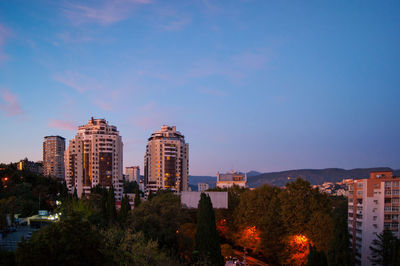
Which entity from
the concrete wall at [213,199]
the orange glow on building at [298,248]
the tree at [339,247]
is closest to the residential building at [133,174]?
the concrete wall at [213,199]

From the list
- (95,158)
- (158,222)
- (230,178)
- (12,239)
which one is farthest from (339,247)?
(230,178)

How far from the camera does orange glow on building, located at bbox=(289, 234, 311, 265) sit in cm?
2681

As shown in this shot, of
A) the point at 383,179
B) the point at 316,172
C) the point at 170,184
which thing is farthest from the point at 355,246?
the point at 316,172

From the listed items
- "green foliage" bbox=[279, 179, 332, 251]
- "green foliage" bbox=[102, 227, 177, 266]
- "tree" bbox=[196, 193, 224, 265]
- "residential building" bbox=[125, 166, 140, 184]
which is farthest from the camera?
"residential building" bbox=[125, 166, 140, 184]

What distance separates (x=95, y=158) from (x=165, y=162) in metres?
15.7

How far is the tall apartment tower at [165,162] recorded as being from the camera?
7725cm

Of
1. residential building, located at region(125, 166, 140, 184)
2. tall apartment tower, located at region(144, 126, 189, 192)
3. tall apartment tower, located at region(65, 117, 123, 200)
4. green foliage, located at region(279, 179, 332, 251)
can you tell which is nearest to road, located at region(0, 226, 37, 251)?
green foliage, located at region(279, 179, 332, 251)

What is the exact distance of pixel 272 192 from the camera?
34062 mm

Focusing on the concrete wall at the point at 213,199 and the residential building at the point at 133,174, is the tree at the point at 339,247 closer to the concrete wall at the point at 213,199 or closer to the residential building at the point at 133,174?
the concrete wall at the point at 213,199

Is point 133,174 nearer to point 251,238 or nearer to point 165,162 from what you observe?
point 165,162

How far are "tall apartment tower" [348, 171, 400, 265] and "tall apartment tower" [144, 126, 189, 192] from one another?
50586mm

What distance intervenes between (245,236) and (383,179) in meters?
13.8

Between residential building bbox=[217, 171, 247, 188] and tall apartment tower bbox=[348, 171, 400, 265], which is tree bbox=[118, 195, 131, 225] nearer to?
tall apartment tower bbox=[348, 171, 400, 265]

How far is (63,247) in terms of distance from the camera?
11922 mm
